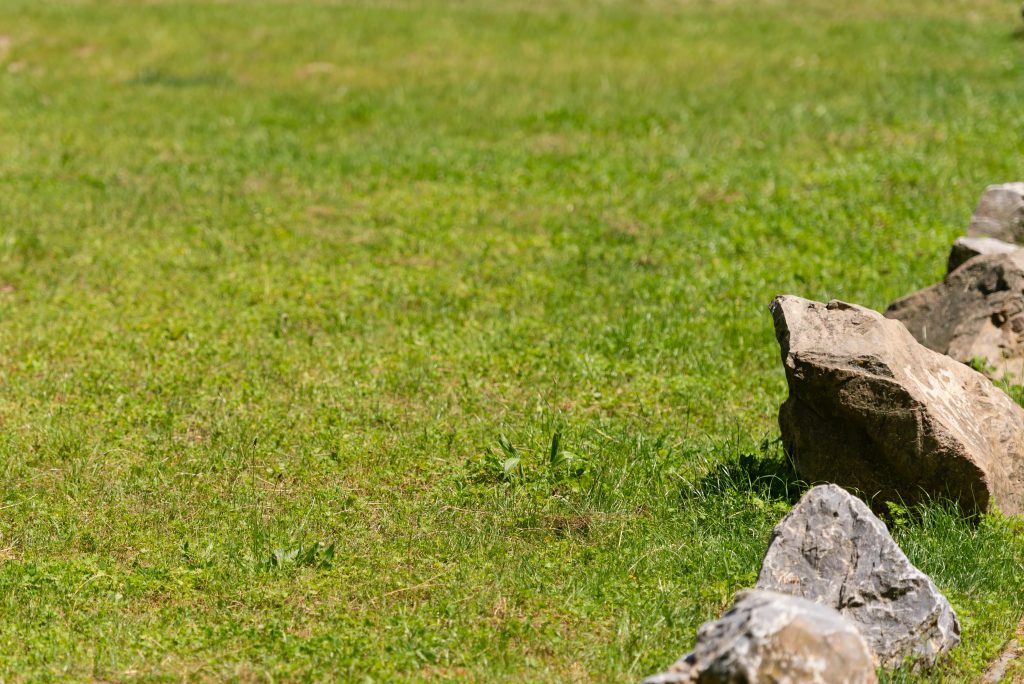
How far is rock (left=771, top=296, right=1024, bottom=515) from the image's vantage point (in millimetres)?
7059

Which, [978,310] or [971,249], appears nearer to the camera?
[978,310]

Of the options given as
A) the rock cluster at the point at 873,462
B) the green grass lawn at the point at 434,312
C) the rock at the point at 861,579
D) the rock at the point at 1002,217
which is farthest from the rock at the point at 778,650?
the rock at the point at 1002,217

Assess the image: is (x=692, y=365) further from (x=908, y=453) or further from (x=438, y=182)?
(x=438, y=182)

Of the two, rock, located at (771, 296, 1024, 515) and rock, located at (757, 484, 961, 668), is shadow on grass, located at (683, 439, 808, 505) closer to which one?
rock, located at (771, 296, 1024, 515)

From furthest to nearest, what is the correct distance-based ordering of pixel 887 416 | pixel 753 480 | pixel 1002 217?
pixel 1002 217 → pixel 753 480 → pixel 887 416

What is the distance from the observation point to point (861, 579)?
6051 millimetres

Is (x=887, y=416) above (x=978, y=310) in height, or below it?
above

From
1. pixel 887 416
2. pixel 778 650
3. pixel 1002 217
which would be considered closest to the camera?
pixel 778 650

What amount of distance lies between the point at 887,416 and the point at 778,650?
277cm

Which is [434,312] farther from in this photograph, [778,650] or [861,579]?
[778,650]

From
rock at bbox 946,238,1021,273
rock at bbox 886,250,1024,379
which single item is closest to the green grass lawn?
rock at bbox 946,238,1021,273

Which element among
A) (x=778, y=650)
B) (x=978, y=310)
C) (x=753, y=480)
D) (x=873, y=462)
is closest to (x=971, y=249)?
(x=978, y=310)

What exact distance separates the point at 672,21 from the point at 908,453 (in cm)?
1702

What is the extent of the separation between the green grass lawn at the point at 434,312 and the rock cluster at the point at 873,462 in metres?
0.35
